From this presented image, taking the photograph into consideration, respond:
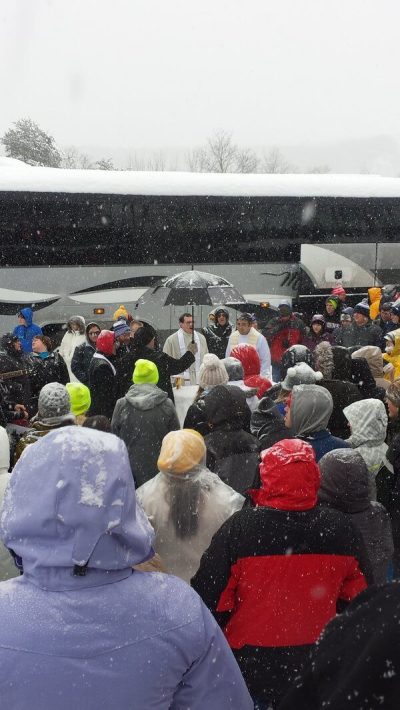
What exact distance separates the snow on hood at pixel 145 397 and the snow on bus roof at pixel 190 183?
889cm

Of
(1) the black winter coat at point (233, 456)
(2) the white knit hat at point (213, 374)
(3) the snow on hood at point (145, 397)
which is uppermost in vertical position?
(2) the white knit hat at point (213, 374)

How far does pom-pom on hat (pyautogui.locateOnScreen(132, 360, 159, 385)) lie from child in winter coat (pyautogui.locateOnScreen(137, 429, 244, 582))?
184 cm

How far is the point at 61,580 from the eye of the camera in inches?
58.8

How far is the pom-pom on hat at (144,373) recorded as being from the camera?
491cm

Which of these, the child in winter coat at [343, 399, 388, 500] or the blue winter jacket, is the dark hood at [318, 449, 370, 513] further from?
the blue winter jacket

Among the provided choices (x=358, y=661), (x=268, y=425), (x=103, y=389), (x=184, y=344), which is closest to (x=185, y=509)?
(x=268, y=425)

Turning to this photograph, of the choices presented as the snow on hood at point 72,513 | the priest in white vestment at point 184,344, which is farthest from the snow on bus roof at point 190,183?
the snow on hood at point 72,513

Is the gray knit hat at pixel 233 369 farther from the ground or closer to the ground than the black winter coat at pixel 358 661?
closer to the ground

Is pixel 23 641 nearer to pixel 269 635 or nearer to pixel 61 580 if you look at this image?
pixel 61 580

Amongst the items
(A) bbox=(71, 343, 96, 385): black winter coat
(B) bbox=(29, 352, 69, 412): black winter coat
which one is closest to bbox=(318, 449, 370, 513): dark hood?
(B) bbox=(29, 352, 69, 412): black winter coat

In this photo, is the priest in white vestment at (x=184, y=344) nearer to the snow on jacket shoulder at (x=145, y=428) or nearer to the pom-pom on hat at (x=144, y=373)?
the pom-pom on hat at (x=144, y=373)

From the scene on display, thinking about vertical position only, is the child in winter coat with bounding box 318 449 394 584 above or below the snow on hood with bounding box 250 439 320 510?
below

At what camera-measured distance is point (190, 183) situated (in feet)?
45.8

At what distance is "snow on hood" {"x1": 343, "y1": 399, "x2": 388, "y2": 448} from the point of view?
4.09 metres
